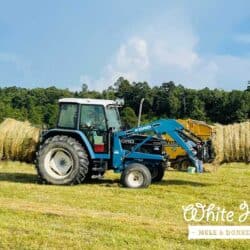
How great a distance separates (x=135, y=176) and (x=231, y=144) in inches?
90.0

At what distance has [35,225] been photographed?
800cm

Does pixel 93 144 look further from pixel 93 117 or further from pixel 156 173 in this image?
pixel 156 173

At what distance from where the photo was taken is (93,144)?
1367cm

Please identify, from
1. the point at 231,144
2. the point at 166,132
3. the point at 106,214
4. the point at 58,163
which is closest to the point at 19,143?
the point at 58,163

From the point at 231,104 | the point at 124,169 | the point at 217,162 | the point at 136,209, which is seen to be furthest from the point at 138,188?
the point at 231,104

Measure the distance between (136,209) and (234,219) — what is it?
5.54ft

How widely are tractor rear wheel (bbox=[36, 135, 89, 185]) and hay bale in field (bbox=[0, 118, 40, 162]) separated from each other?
87 cm

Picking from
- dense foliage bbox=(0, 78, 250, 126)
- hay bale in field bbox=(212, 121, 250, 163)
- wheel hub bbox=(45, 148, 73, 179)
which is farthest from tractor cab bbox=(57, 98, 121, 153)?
dense foliage bbox=(0, 78, 250, 126)

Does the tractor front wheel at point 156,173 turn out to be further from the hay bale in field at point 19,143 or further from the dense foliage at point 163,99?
the dense foliage at point 163,99

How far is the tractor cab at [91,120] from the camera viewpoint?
1368cm

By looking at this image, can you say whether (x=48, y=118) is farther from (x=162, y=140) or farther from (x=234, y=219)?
(x=234, y=219)

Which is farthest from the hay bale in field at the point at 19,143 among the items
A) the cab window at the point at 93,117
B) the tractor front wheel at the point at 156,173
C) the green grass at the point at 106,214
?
the tractor front wheel at the point at 156,173

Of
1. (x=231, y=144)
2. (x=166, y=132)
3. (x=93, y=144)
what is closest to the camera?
(x=231, y=144)

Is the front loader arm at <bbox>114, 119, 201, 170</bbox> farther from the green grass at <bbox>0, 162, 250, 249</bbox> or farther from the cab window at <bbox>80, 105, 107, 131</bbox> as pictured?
the green grass at <bbox>0, 162, 250, 249</bbox>
